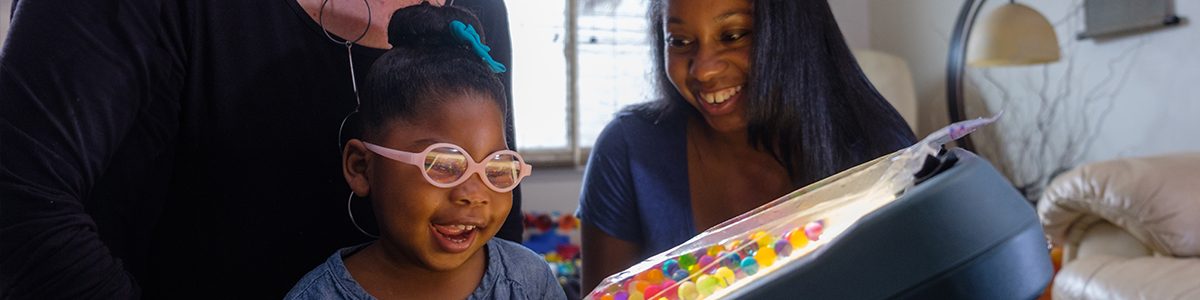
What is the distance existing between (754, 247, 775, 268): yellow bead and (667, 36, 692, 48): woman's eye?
267 millimetres

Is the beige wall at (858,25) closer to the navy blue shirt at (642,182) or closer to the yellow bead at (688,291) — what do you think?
the navy blue shirt at (642,182)

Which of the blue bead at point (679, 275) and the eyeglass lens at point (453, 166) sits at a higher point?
the eyeglass lens at point (453, 166)

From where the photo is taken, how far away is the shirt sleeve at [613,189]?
2.31 ft

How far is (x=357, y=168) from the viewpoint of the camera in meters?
0.49

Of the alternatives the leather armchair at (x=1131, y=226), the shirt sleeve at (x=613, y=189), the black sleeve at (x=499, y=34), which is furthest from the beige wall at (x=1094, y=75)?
the black sleeve at (x=499, y=34)

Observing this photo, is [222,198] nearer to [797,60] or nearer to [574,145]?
[797,60]

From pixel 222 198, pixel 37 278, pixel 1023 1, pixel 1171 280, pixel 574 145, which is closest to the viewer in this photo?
pixel 37 278

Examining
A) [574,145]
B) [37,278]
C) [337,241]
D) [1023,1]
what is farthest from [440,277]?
[1023,1]

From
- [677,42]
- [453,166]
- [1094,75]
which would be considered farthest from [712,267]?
[1094,75]

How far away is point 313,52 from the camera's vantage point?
51 cm

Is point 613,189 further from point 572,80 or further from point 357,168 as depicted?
point 572,80

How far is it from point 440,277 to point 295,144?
107mm

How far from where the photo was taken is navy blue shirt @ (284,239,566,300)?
0.52 metres

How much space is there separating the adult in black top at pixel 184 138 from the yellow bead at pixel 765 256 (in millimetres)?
262
